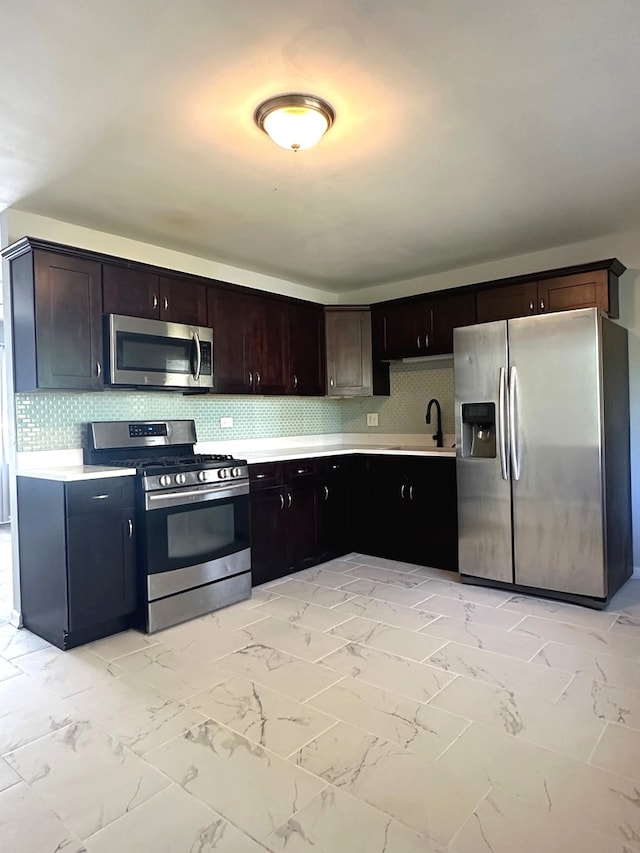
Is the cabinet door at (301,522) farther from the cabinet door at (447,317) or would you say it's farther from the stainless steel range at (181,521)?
the cabinet door at (447,317)

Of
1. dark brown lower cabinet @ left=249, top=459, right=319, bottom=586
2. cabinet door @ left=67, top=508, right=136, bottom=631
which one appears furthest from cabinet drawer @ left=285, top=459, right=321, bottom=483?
cabinet door @ left=67, top=508, right=136, bottom=631

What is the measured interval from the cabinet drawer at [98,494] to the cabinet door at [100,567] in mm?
39

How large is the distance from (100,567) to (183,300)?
1795 millimetres

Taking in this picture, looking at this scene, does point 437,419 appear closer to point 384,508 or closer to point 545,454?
point 384,508

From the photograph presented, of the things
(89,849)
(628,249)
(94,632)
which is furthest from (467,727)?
(628,249)

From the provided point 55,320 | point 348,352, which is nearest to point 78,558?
point 55,320

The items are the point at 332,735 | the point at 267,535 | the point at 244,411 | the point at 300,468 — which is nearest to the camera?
the point at 332,735

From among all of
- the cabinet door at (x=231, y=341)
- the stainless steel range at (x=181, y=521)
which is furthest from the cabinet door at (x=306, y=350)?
the stainless steel range at (x=181, y=521)

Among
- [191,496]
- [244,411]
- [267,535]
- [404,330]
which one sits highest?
A: [404,330]

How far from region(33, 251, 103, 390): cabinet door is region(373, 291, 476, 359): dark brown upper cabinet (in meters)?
2.39

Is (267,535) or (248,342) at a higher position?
(248,342)

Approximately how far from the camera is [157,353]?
3.53 metres

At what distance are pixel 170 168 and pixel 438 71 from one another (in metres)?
1.36

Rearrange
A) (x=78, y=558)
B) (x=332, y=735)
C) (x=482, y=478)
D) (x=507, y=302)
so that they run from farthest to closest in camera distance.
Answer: (x=507, y=302) → (x=482, y=478) → (x=78, y=558) → (x=332, y=735)
